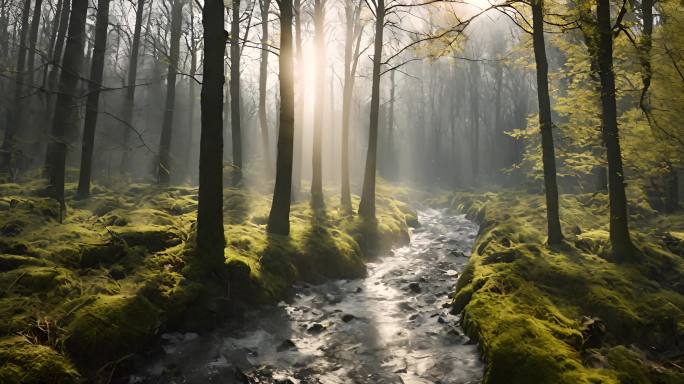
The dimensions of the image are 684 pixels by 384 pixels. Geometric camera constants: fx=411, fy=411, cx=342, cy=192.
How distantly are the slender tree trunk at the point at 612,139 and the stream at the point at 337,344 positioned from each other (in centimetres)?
345

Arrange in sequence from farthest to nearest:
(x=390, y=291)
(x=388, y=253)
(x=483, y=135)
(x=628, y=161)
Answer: (x=483, y=135) → (x=388, y=253) → (x=628, y=161) → (x=390, y=291)

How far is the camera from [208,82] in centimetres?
704

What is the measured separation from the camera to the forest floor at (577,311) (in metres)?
4.32

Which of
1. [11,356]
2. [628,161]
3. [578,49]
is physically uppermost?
[578,49]

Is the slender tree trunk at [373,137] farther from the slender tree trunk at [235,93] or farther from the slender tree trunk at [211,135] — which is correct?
the slender tree trunk at [211,135]

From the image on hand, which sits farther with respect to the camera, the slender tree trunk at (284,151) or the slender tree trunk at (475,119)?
the slender tree trunk at (475,119)

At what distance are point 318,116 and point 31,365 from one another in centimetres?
1577

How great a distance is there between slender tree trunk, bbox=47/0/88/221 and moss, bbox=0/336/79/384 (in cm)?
671

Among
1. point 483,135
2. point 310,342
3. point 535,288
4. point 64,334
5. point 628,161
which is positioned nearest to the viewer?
point 64,334

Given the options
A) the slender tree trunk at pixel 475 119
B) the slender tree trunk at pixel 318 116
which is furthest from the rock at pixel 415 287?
A: the slender tree trunk at pixel 475 119

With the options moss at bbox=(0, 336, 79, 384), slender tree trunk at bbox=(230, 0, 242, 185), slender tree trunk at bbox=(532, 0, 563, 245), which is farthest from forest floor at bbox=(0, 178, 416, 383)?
slender tree trunk at bbox=(230, 0, 242, 185)

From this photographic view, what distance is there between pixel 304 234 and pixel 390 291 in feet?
9.78

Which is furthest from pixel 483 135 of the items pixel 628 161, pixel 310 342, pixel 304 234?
pixel 310 342

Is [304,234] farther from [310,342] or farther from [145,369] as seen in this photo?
[145,369]
